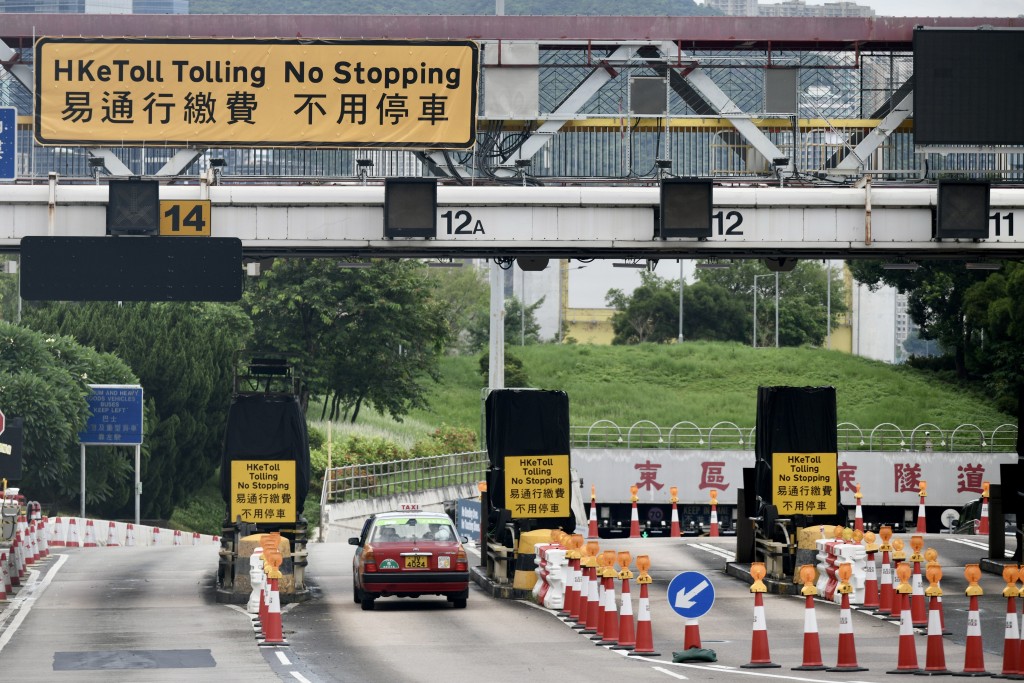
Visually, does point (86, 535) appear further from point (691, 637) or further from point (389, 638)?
point (691, 637)

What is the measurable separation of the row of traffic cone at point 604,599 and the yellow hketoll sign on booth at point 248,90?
6554 millimetres

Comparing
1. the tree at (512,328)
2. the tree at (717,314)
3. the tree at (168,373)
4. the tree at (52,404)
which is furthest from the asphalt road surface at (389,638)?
the tree at (717,314)

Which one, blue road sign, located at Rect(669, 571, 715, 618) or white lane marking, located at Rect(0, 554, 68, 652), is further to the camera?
white lane marking, located at Rect(0, 554, 68, 652)

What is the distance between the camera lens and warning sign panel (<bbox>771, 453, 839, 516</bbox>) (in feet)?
96.2

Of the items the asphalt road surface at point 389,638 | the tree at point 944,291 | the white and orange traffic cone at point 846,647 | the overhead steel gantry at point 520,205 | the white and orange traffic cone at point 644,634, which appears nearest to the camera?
the white and orange traffic cone at point 846,647

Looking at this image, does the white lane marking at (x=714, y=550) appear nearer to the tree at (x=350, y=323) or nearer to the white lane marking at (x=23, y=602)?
the white lane marking at (x=23, y=602)

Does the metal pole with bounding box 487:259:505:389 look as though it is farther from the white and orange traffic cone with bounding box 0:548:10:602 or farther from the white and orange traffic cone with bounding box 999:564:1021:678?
the white and orange traffic cone with bounding box 999:564:1021:678

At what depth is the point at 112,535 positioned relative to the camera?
51406 millimetres

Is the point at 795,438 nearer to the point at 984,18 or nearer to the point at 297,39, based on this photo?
the point at 984,18

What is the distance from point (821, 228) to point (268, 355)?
47448 mm

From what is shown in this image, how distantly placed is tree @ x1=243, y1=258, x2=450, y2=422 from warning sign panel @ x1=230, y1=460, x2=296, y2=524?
39.7 metres

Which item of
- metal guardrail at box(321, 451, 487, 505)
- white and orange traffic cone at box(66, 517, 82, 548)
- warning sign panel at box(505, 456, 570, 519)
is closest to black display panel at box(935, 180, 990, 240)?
warning sign panel at box(505, 456, 570, 519)

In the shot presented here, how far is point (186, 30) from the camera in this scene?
26.5 m

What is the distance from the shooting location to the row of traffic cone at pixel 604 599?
797 inches
